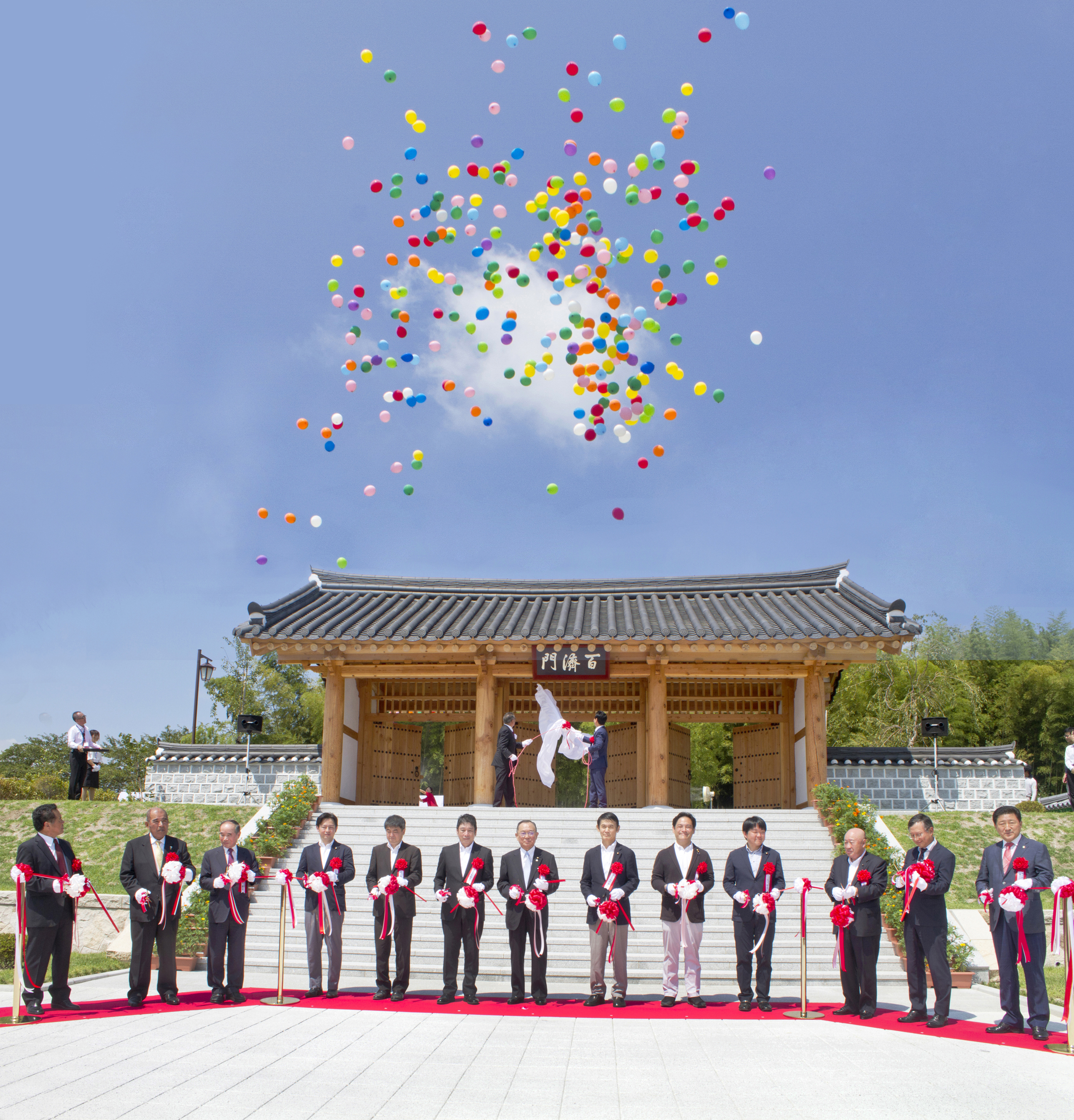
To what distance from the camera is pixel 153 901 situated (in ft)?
24.1

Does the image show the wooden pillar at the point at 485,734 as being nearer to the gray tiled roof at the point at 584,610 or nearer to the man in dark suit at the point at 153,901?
the gray tiled roof at the point at 584,610

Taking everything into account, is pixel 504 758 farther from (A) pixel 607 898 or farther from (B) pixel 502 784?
(A) pixel 607 898

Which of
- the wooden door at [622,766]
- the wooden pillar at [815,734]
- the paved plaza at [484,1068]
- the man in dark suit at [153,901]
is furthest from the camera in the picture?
the wooden door at [622,766]

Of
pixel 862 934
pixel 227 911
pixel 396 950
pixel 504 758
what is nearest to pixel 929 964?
pixel 862 934

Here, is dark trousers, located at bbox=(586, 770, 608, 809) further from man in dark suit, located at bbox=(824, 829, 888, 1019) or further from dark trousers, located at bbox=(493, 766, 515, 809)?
man in dark suit, located at bbox=(824, 829, 888, 1019)

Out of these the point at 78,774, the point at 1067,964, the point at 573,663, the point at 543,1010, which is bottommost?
the point at 543,1010

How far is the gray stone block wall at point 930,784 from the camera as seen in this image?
14.3 metres

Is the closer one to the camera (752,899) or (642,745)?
(752,899)

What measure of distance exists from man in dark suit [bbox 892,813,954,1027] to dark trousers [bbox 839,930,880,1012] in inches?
9.4

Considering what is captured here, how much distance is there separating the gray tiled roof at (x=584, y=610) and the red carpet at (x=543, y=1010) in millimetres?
6617

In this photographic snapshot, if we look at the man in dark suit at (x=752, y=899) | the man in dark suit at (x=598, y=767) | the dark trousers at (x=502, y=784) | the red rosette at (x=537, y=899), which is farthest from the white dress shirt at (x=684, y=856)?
the dark trousers at (x=502, y=784)

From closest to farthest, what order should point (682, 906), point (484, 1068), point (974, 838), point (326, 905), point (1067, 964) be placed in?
1. point (484, 1068)
2. point (1067, 964)
3. point (682, 906)
4. point (326, 905)
5. point (974, 838)

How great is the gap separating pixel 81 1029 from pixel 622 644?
897 centimetres

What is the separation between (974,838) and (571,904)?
5914mm
